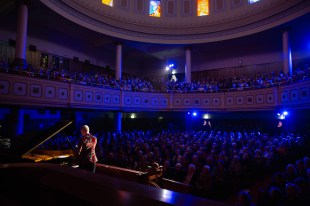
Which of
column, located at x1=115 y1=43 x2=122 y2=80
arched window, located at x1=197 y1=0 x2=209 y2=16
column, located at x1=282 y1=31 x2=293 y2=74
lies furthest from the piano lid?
arched window, located at x1=197 y1=0 x2=209 y2=16

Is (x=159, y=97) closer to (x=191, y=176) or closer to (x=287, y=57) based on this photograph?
(x=287, y=57)

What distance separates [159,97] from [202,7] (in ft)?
33.3

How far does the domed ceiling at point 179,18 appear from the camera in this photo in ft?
49.8

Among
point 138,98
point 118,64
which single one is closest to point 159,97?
point 138,98

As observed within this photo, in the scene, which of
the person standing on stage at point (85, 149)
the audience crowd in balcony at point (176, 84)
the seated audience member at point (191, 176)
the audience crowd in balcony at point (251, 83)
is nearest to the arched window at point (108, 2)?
the audience crowd in balcony at point (176, 84)

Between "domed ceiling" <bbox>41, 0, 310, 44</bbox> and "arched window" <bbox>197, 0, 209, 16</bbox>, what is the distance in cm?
38

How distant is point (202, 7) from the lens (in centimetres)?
2078

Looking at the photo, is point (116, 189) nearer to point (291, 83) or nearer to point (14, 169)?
point (14, 169)

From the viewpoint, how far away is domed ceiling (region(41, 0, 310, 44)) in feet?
49.8

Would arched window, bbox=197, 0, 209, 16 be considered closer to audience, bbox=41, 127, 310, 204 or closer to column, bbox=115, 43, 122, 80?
column, bbox=115, 43, 122, 80

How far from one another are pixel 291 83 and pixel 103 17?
13.7 m

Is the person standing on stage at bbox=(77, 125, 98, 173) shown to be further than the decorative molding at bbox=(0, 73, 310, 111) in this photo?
No

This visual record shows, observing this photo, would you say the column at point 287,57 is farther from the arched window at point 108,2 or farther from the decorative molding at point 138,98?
the arched window at point 108,2

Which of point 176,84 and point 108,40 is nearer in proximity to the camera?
point 176,84
